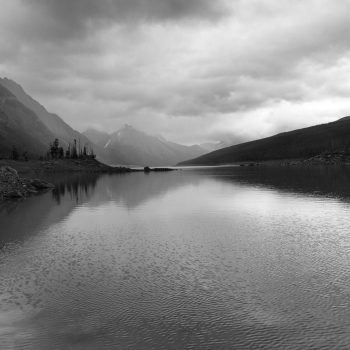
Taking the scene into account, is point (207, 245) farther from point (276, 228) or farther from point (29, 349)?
point (29, 349)

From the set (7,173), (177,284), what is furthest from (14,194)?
(177,284)

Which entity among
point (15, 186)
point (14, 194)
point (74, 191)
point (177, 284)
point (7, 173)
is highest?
point (7, 173)

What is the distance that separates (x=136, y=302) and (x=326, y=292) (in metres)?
13.4

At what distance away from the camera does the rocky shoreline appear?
93400mm

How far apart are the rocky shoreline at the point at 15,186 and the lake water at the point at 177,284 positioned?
43.6 m

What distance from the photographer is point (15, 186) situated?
4080 inches

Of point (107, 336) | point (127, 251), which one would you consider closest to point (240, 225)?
point (127, 251)

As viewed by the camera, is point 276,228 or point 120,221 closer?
point 276,228

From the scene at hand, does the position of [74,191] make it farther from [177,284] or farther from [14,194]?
[177,284]

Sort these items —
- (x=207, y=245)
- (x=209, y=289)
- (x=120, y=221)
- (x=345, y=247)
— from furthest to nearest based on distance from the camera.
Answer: (x=120, y=221)
(x=207, y=245)
(x=345, y=247)
(x=209, y=289)

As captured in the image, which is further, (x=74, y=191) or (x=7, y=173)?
(x=74, y=191)

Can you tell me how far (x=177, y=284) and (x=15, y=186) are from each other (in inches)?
3573

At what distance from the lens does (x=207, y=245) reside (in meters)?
38.9

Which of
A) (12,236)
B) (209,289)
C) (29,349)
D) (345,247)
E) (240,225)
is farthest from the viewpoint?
(240,225)
